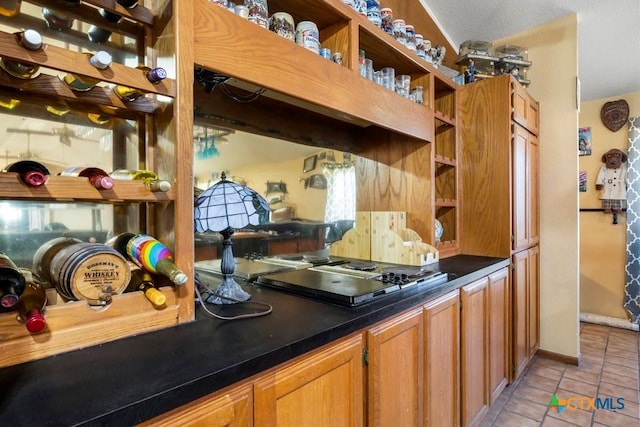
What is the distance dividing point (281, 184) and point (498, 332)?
147 cm

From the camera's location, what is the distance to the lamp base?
3.56 ft

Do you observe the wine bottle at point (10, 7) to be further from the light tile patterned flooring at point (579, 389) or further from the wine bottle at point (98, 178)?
the light tile patterned flooring at point (579, 389)

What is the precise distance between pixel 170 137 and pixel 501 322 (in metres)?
1.99

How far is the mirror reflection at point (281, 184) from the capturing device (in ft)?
4.79

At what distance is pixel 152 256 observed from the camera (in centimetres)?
89

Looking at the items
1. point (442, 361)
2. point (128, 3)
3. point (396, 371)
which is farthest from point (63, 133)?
point (442, 361)

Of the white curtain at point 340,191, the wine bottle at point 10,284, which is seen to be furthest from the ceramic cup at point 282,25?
the wine bottle at point 10,284

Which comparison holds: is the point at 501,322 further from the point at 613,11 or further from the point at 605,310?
the point at 605,310

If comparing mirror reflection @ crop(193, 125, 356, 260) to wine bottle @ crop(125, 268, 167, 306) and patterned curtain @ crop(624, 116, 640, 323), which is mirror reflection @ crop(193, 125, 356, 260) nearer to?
wine bottle @ crop(125, 268, 167, 306)

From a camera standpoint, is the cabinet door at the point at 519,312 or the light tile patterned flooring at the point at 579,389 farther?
the cabinet door at the point at 519,312

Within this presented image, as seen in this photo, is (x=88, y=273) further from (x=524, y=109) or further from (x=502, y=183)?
(x=524, y=109)

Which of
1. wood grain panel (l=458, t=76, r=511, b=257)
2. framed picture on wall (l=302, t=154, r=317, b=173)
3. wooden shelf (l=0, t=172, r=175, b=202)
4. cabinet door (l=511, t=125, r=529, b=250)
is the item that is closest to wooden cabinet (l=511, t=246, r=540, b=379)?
cabinet door (l=511, t=125, r=529, b=250)

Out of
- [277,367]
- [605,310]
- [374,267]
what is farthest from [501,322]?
[605,310]

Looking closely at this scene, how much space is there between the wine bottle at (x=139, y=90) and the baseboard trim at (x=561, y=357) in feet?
10.2
